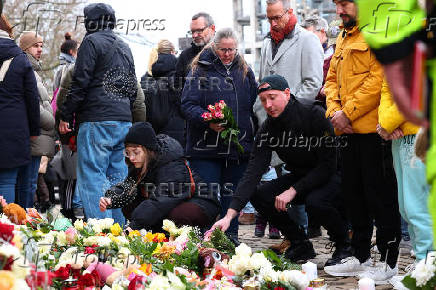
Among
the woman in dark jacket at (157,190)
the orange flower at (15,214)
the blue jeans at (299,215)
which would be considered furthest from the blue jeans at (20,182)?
the blue jeans at (299,215)

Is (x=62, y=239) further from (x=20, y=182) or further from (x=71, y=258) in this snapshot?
(x=20, y=182)

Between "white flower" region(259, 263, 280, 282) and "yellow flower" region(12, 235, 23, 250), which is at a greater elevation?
"yellow flower" region(12, 235, 23, 250)

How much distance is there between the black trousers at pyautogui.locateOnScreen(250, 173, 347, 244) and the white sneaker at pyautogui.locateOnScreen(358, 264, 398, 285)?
27.6 inches

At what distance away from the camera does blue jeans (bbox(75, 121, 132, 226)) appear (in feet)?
22.4

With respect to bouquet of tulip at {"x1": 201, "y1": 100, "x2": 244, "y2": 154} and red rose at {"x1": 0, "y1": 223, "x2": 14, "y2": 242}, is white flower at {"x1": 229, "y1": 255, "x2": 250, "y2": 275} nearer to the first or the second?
red rose at {"x1": 0, "y1": 223, "x2": 14, "y2": 242}

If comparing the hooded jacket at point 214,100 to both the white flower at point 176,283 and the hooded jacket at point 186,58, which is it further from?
the white flower at point 176,283

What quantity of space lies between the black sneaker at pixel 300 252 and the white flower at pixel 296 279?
8.16 feet

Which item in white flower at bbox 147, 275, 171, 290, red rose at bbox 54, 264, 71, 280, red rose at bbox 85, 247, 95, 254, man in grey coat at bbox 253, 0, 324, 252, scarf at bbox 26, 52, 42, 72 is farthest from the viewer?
scarf at bbox 26, 52, 42, 72

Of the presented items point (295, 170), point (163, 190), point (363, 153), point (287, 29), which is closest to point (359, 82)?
point (363, 153)

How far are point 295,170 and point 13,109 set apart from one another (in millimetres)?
2355

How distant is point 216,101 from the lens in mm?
6914

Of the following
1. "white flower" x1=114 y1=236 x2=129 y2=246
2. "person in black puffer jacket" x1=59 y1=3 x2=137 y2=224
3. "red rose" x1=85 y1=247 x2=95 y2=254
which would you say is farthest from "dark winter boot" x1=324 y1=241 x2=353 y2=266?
"red rose" x1=85 y1=247 x2=95 y2=254

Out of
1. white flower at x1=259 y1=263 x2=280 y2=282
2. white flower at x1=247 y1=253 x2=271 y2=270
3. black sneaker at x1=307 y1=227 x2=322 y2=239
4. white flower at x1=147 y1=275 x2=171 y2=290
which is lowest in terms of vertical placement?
black sneaker at x1=307 y1=227 x2=322 y2=239

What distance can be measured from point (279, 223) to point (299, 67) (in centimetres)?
137
